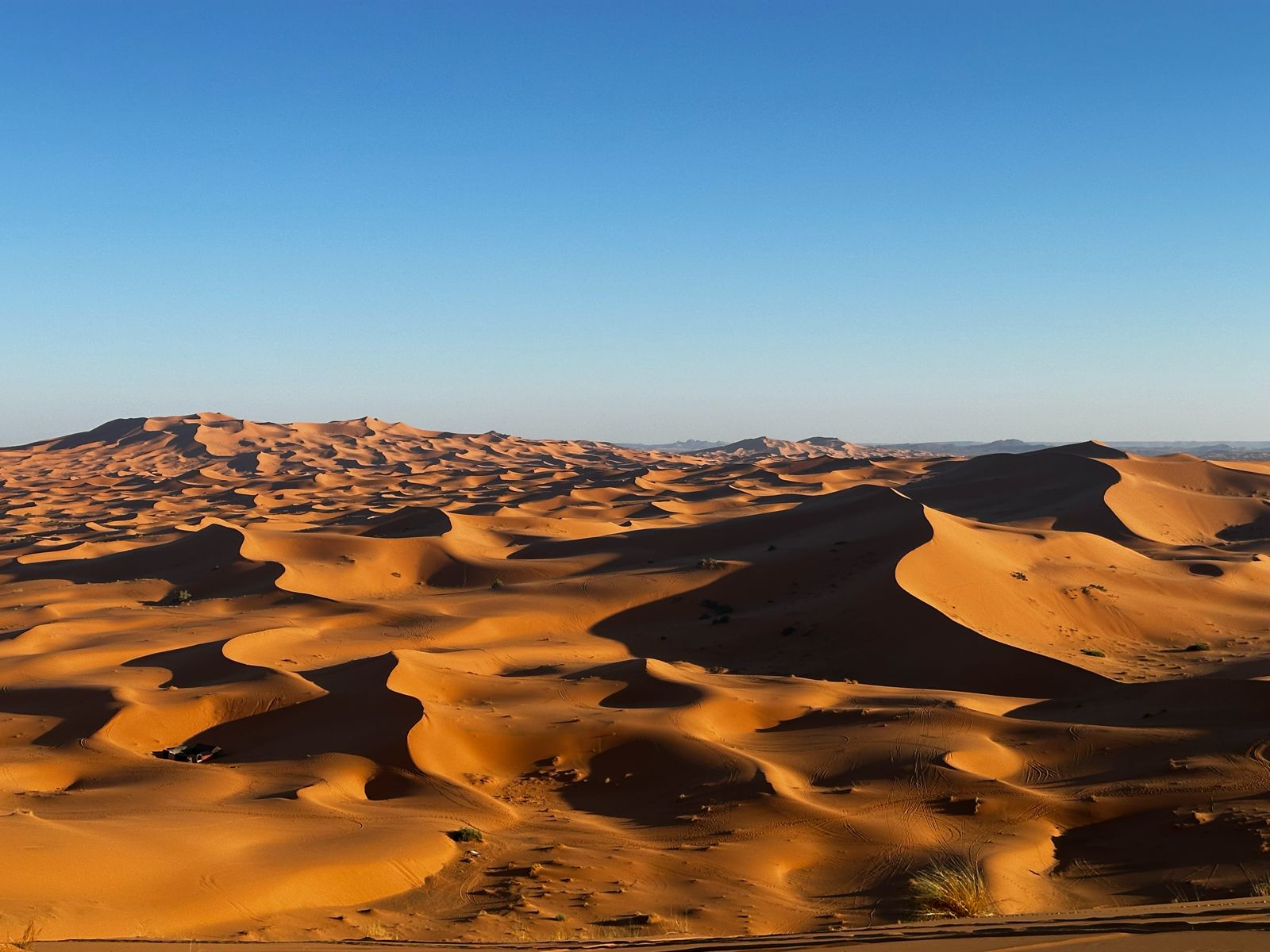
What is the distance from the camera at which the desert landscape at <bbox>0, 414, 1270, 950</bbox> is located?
10664mm

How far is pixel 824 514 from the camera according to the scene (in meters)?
42.6

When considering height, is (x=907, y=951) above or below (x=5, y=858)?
above

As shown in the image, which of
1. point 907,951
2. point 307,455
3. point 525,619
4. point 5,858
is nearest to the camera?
point 907,951

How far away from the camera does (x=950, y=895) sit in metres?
9.78

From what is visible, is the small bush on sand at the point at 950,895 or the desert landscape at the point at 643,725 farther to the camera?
the desert landscape at the point at 643,725

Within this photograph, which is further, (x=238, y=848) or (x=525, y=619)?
(x=525, y=619)

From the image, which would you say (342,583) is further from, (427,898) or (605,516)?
(427,898)

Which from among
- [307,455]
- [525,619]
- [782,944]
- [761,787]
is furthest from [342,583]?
[307,455]

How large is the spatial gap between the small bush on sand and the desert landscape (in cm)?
9

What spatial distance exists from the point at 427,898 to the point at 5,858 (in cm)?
398

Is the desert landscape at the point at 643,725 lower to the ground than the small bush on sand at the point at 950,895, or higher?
lower

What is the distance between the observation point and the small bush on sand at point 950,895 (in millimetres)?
9438

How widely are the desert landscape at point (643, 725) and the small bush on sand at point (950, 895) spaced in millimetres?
90

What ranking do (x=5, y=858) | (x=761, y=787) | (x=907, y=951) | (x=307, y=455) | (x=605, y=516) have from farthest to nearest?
1. (x=307, y=455)
2. (x=605, y=516)
3. (x=761, y=787)
4. (x=5, y=858)
5. (x=907, y=951)
